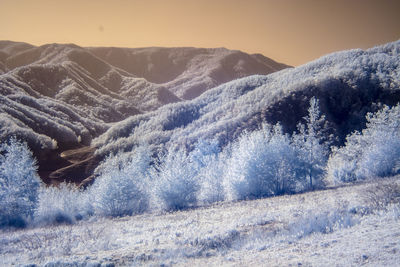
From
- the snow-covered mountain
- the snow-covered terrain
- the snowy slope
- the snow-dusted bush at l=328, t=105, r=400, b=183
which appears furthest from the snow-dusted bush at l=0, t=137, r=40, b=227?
the snowy slope

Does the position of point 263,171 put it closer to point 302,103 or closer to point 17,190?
point 17,190

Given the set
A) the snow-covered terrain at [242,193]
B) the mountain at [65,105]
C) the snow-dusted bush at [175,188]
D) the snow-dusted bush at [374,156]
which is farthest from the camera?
the mountain at [65,105]

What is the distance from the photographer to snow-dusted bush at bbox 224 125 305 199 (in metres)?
24.7

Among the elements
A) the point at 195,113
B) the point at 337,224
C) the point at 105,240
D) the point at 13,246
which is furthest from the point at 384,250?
the point at 195,113

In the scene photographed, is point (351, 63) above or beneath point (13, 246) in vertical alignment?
above

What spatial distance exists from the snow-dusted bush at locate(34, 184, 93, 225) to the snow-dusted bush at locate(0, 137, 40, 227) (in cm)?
63

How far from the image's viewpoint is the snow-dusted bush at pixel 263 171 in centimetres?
2467

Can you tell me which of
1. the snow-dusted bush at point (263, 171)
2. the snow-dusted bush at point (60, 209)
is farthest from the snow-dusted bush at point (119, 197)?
the snow-dusted bush at point (263, 171)

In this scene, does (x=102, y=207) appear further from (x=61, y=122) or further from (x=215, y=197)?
(x=61, y=122)

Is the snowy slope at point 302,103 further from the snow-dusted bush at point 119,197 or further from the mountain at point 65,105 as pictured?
the snow-dusted bush at point 119,197

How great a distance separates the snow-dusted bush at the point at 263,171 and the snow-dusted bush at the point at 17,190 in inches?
568

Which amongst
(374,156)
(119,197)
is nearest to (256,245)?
(119,197)

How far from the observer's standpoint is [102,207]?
77.9 feet

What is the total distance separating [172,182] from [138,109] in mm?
137594
